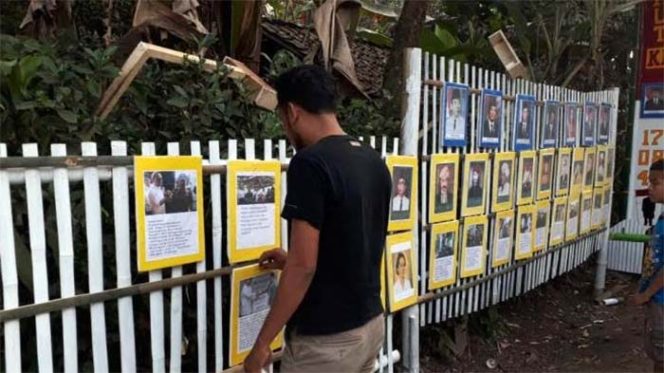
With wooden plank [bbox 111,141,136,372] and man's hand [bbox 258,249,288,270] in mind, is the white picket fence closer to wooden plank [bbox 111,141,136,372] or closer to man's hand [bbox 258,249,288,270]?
wooden plank [bbox 111,141,136,372]

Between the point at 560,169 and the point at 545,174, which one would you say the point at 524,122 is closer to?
the point at 545,174

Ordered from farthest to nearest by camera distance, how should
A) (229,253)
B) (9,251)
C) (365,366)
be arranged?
(229,253), (365,366), (9,251)

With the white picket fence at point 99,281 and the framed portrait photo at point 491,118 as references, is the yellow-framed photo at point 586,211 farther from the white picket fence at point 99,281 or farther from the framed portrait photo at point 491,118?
the white picket fence at point 99,281

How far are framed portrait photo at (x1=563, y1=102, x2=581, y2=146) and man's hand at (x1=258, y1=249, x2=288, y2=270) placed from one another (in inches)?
144

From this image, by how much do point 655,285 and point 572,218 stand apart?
207 centimetres

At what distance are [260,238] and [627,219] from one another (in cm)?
589

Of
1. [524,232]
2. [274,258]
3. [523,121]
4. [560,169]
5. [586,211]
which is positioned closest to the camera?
[274,258]

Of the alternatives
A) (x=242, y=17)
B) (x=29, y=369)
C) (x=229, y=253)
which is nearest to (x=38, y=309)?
(x=29, y=369)

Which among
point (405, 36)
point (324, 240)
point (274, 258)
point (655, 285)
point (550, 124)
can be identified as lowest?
point (655, 285)

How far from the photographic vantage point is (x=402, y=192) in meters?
3.61

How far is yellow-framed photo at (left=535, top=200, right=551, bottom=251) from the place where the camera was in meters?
5.05

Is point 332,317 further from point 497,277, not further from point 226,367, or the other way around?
point 497,277

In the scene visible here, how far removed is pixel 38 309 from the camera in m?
2.11

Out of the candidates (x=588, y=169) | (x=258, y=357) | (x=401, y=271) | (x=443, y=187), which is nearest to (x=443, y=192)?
(x=443, y=187)
